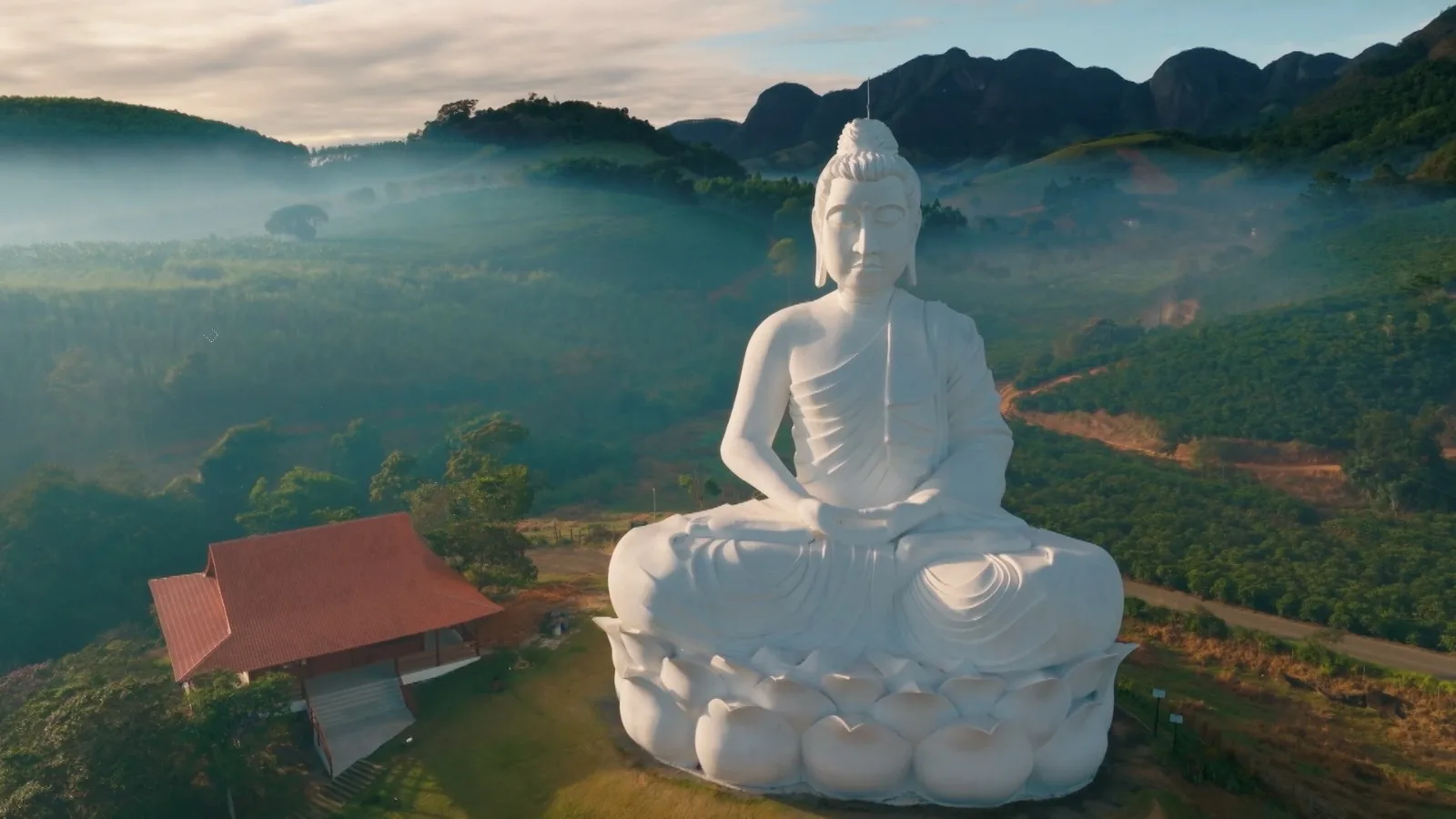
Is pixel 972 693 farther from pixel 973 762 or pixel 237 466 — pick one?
pixel 237 466

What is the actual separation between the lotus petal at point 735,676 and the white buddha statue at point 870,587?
1cm

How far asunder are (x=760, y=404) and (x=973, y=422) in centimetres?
169

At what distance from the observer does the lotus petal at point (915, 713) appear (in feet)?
23.9

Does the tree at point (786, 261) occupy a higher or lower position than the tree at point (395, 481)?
higher

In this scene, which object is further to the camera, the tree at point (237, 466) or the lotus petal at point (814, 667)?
the tree at point (237, 466)

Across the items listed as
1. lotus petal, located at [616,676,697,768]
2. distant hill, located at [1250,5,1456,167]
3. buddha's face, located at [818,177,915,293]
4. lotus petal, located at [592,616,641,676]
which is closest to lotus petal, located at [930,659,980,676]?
lotus petal, located at [616,676,697,768]

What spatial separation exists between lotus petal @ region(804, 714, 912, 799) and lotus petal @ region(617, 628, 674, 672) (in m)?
1.20

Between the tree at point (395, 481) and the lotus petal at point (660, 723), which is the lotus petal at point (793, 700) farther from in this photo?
the tree at point (395, 481)

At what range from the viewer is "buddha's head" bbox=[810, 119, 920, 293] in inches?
330

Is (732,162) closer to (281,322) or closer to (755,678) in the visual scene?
(281,322)

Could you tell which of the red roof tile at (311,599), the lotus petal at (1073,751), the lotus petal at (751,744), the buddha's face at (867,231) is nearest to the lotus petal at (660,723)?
the lotus petal at (751,744)

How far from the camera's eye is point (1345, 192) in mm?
34750

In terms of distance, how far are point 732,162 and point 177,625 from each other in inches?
1918

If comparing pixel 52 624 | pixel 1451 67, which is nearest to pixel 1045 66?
pixel 1451 67
